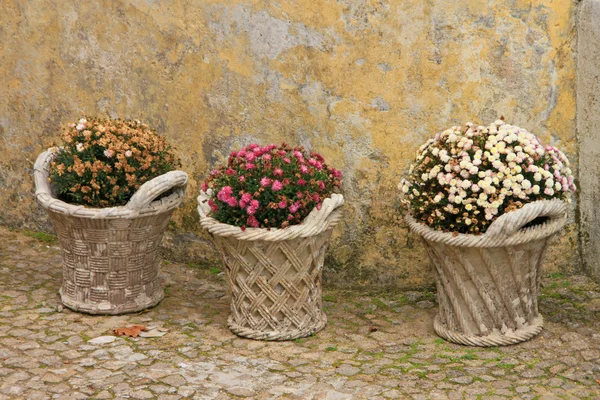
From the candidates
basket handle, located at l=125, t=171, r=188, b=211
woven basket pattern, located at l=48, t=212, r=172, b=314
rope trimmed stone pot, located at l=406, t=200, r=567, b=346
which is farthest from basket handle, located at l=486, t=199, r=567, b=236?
woven basket pattern, located at l=48, t=212, r=172, b=314

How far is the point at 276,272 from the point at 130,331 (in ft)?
3.12

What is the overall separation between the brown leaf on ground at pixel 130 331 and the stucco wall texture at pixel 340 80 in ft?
3.70

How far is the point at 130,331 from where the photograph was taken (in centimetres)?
567

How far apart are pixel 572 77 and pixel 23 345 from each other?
3644 millimetres

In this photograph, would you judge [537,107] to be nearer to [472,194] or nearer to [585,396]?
[472,194]

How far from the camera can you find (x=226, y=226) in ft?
17.7

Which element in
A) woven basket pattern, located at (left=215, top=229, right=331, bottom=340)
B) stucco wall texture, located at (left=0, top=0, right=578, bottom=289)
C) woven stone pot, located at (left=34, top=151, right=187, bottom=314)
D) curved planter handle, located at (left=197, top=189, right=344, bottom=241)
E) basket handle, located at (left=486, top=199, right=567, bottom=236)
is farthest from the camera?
stucco wall texture, located at (left=0, top=0, right=578, bottom=289)

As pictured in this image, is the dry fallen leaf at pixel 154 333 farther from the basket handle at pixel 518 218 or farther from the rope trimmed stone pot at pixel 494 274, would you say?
the basket handle at pixel 518 218

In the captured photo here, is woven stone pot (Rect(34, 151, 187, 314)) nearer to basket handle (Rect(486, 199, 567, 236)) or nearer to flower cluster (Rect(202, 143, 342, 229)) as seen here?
flower cluster (Rect(202, 143, 342, 229))

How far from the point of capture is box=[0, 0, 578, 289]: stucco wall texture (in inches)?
231

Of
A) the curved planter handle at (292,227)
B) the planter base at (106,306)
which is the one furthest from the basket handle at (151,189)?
the planter base at (106,306)

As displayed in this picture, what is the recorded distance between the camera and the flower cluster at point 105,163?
5.76 meters

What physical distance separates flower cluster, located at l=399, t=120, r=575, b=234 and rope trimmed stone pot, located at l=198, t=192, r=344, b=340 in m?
0.58

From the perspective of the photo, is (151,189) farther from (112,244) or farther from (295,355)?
(295,355)
